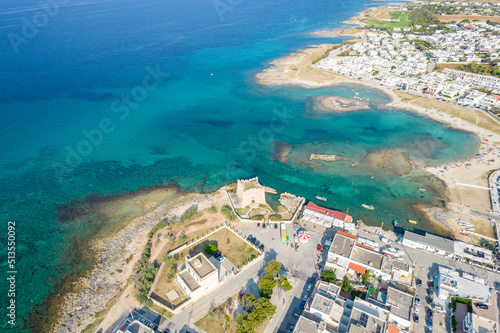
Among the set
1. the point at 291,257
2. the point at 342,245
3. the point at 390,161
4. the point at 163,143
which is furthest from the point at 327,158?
the point at 163,143

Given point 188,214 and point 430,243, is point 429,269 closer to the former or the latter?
point 430,243

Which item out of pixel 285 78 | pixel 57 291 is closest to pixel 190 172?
pixel 57 291

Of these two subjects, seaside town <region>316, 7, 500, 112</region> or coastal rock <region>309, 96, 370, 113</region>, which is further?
seaside town <region>316, 7, 500, 112</region>

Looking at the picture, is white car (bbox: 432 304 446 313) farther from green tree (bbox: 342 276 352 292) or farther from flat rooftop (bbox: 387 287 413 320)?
green tree (bbox: 342 276 352 292)

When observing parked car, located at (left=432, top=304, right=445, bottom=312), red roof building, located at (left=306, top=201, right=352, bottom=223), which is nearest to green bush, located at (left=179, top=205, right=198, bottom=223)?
red roof building, located at (left=306, top=201, right=352, bottom=223)

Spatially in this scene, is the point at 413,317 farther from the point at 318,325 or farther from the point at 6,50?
the point at 6,50
